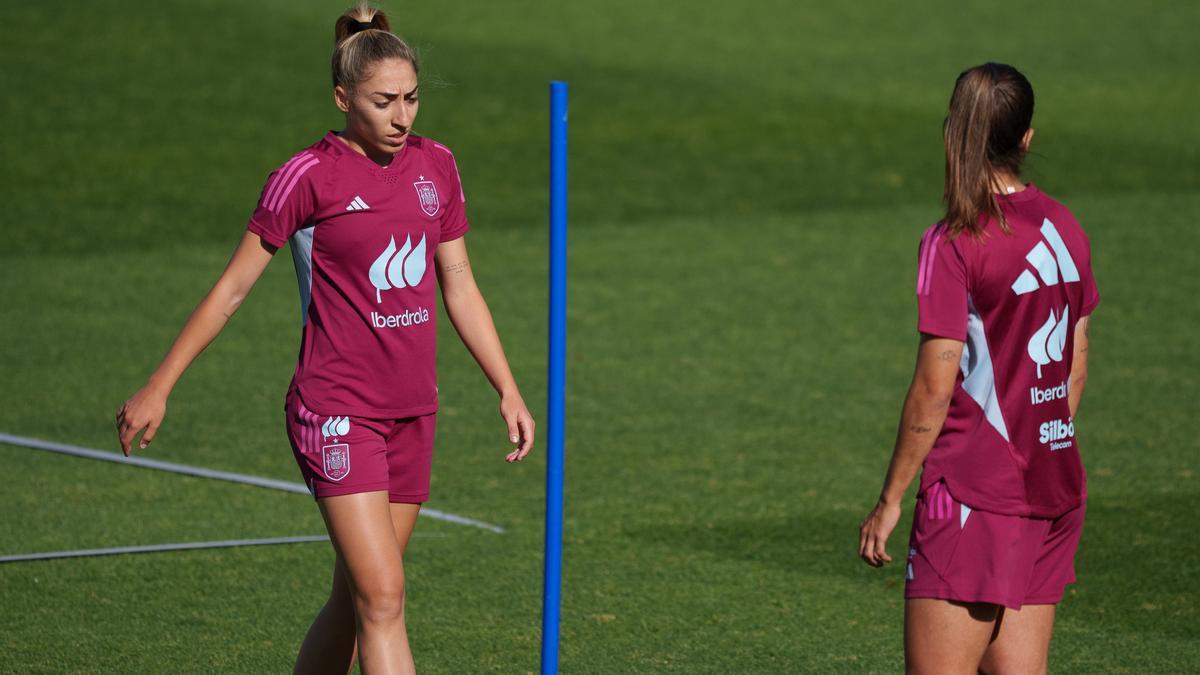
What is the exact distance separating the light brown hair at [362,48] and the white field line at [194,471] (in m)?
3.20

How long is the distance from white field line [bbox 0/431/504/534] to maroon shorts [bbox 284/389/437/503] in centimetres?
275

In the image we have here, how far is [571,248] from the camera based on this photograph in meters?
14.1

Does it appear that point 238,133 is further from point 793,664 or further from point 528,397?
point 793,664

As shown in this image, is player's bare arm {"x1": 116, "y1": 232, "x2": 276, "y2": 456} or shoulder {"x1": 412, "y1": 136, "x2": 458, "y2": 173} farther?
shoulder {"x1": 412, "y1": 136, "x2": 458, "y2": 173}

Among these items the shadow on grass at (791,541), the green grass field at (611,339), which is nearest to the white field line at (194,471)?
the green grass field at (611,339)

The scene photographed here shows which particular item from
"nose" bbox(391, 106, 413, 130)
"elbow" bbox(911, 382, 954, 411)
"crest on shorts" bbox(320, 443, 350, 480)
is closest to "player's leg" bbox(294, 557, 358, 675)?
"crest on shorts" bbox(320, 443, 350, 480)

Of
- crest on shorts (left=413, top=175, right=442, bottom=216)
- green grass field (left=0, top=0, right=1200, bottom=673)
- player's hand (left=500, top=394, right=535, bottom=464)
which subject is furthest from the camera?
green grass field (left=0, top=0, right=1200, bottom=673)

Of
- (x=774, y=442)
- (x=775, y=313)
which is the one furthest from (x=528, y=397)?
(x=775, y=313)

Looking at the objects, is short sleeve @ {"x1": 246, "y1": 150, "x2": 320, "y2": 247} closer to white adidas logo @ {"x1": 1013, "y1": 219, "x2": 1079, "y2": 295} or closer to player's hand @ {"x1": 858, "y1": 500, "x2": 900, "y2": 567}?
player's hand @ {"x1": 858, "y1": 500, "x2": 900, "y2": 567}

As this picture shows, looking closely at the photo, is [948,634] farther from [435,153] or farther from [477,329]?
[435,153]

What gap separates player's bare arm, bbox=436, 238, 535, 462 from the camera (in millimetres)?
4812

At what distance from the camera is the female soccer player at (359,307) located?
4.45 metres

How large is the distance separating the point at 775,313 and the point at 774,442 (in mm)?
3015

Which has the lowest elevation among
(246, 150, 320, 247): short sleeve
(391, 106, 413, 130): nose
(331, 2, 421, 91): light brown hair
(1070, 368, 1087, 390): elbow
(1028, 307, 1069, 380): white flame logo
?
(1070, 368, 1087, 390): elbow
